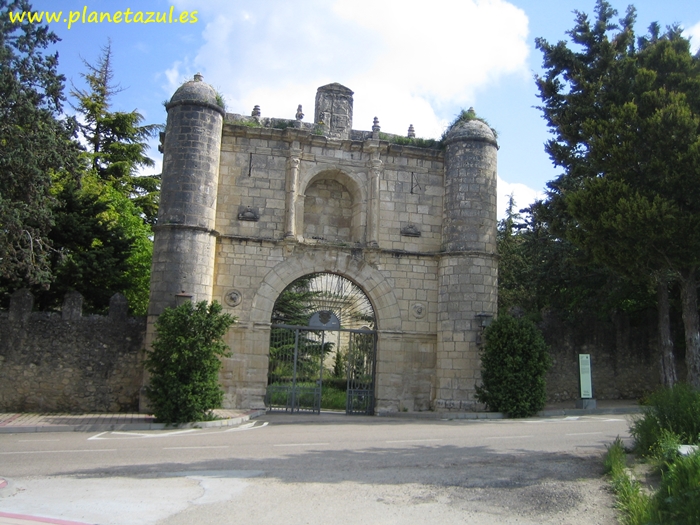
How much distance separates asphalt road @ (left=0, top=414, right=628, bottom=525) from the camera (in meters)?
5.93

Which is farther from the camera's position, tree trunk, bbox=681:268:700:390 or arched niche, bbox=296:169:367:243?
arched niche, bbox=296:169:367:243

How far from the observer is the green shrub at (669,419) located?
8023 mm

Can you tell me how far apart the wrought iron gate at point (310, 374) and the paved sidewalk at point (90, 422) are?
1.71 metres

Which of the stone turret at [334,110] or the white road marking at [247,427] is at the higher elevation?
the stone turret at [334,110]

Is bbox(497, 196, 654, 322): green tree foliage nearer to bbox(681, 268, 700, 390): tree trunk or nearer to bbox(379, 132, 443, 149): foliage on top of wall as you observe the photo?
bbox(379, 132, 443, 149): foliage on top of wall

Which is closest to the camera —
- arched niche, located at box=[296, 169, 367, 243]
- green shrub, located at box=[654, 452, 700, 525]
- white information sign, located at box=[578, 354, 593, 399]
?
green shrub, located at box=[654, 452, 700, 525]

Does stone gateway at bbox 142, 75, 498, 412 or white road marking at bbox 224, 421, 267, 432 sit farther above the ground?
stone gateway at bbox 142, 75, 498, 412

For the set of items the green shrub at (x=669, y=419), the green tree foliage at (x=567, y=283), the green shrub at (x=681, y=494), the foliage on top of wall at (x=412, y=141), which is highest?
the foliage on top of wall at (x=412, y=141)

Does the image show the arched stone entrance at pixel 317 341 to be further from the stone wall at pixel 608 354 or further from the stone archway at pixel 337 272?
the stone wall at pixel 608 354

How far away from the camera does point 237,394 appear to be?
15875 mm

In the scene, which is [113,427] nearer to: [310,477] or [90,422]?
[90,422]

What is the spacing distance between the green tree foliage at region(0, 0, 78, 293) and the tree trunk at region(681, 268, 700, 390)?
43.1ft

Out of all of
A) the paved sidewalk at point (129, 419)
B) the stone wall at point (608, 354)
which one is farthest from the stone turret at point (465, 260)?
the stone wall at point (608, 354)

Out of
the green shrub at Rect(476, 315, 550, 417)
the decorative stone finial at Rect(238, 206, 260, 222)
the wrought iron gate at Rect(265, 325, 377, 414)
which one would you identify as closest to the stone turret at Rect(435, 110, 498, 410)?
the green shrub at Rect(476, 315, 550, 417)
